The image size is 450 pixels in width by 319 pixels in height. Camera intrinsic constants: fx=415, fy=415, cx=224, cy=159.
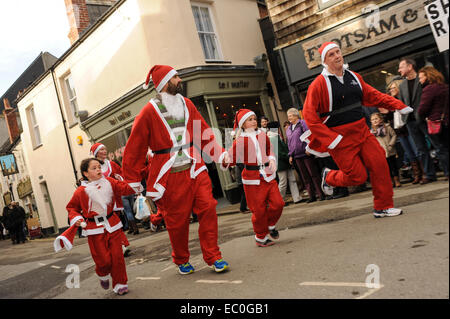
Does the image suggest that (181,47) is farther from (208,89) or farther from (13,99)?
(13,99)

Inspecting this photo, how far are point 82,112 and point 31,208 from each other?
10328 mm

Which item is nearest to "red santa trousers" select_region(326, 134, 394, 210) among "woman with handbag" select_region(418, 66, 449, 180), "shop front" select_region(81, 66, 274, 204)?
"woman with handbag" select_region(418, 66, 449, 180)

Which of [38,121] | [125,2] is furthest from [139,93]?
[38,121]

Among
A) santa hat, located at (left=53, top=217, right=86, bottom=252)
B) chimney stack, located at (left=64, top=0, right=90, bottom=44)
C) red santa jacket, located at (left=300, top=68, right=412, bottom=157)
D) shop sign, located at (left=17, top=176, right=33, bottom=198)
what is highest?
chimney stack, located at (left=64, top=0, right=90, bottom=44)

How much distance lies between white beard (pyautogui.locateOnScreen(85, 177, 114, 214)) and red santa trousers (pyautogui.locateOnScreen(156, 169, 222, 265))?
531 mm

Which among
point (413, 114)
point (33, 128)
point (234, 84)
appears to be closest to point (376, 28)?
point (234, 84)

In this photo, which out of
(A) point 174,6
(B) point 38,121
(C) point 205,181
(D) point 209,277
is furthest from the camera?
(B) point 38,121

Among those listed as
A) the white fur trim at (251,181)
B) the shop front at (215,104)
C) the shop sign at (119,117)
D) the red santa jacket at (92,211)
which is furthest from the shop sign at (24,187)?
the white fur trim at (251,181)

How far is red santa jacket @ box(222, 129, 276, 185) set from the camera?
472 cm

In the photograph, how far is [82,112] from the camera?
14.5 meters

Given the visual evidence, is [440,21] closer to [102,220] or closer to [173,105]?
[173,105]

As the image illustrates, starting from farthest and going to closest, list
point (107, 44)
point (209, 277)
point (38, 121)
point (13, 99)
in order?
point (13, 99)
point (38, 121)
point (107, 44)
point (209, 277)

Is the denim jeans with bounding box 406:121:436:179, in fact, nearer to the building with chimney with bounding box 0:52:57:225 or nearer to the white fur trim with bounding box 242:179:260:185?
the white fur trim with bounding box 242:179:260:185

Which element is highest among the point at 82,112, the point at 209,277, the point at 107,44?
the point at 107,44
